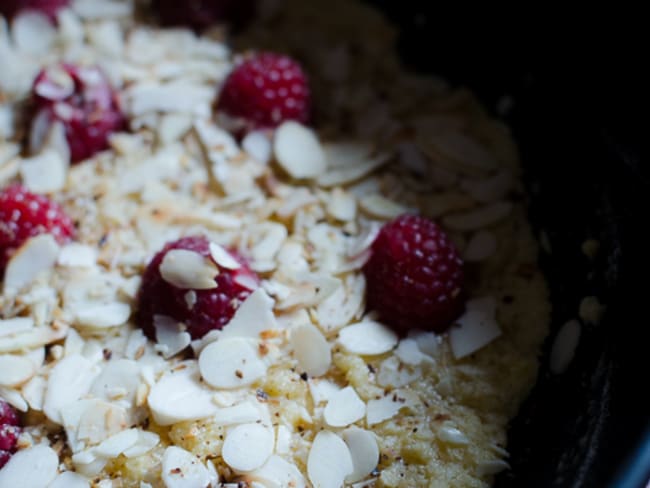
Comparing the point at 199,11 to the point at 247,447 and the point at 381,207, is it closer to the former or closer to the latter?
the point at 381,207

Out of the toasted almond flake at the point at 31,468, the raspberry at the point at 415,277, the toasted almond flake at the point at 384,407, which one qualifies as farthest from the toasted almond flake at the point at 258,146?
the toasted almond flake at the point at 31,468

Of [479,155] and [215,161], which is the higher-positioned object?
[479,155]

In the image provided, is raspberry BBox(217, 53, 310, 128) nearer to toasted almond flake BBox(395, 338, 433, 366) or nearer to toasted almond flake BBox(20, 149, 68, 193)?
toasted almond flake BBox(20, 149, 68, 193)

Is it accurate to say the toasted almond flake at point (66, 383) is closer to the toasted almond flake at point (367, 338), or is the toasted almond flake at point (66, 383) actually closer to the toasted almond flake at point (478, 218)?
the toasted almond flake at point (367, 338)

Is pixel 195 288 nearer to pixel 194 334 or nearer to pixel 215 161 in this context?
pixel 194 334

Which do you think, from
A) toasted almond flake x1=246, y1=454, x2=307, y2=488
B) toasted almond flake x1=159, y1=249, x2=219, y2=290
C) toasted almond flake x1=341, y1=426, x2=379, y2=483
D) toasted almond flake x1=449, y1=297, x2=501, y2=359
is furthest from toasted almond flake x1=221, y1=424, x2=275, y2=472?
toasted almond flake x1=449, y1=297, x2=501, y2=359

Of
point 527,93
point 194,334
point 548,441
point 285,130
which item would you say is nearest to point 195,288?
point 194,334
